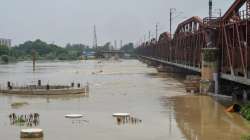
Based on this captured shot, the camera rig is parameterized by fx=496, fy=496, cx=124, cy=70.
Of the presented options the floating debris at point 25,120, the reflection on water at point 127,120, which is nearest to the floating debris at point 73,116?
the floating debris at point 25,120

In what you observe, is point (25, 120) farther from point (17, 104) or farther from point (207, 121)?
point (207, 121)

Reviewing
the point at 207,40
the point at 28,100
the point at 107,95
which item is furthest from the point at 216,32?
the point at 28,100

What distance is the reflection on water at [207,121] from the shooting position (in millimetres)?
36553

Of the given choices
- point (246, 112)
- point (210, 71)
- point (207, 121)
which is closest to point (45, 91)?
point (210, 71)

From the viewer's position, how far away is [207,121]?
43250 mm

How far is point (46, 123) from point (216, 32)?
3232cm

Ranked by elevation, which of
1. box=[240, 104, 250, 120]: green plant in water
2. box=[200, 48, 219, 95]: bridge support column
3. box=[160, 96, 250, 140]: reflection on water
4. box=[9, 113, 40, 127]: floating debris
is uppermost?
box=[200, 48, 219, 95]: bridge support column

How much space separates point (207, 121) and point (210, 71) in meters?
22.3

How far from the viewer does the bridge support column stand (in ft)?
209

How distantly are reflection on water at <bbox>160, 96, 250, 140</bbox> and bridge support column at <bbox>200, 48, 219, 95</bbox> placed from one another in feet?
21.3

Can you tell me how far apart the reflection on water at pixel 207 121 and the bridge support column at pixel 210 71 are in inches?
255

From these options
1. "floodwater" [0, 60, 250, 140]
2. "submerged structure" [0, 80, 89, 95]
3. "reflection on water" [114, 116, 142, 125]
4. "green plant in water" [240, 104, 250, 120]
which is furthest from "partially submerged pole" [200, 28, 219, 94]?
"reflection on water" [114, 116, 142, 125]

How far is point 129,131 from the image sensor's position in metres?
37.2

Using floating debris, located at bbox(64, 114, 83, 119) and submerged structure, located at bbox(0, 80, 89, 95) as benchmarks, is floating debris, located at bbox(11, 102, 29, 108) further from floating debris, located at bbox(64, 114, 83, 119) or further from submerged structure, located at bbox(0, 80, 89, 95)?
floating debris, located at bbox(64, 114, 83, 119)
